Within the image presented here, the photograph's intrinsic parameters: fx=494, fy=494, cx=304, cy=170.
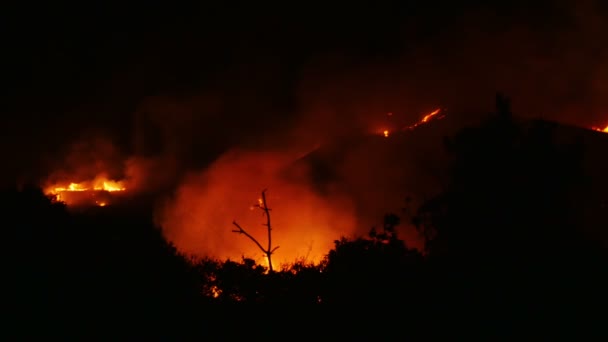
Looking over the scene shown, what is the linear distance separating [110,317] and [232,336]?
250 cm

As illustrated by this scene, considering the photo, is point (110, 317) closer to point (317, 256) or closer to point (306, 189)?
point (317, 256)

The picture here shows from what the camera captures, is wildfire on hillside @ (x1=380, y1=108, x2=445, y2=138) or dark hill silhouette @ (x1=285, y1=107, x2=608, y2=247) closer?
dark hill silhouette @ (x1=285, y1=107, x2=608, y2=247)

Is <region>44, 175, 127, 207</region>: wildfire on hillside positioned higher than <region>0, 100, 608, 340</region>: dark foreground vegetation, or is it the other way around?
<region>44, 175, 127, 207</region>: wildfire on hillside

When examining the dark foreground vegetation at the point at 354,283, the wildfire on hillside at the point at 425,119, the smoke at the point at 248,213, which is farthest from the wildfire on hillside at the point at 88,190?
the dark foreground vegetation at the point at 354,283

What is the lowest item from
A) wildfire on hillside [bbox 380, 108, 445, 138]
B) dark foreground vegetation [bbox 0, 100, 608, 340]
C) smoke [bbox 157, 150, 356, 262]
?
dark foreground vegetation [bbox 0, 100, 608, 340]

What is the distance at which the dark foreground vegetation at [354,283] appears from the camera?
380 inches

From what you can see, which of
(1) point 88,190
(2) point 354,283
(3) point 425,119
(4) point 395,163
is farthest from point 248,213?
(1) point 88,190

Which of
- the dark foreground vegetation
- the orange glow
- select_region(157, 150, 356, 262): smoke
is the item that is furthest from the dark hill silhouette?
the dark foreground vegetation

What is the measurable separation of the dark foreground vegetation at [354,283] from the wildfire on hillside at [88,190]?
40127mm

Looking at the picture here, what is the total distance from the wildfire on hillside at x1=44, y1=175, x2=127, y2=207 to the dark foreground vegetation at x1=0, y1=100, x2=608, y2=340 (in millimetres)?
40127

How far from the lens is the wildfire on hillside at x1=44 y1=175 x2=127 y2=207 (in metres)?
51.3

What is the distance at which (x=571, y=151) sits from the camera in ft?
49.8

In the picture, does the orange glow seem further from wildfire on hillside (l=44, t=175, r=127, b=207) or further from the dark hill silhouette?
wildfire on hillside (l=44, t=175, r=127, b=207)

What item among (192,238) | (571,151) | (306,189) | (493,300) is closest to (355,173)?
(306,189)
